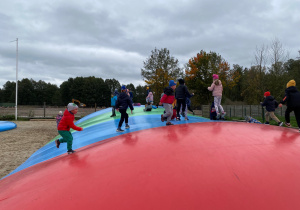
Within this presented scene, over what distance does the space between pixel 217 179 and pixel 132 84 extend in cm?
8961

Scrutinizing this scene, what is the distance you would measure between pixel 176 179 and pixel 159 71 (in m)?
25.3

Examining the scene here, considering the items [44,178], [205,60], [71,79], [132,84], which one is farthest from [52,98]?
[44,178]

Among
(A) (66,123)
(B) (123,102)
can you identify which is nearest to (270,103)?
(B) (123,102)

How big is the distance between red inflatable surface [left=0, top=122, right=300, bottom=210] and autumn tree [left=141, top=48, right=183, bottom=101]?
23.9m

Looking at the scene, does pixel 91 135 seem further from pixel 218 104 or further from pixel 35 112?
pixel 35 112

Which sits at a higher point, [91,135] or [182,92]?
[182,92]

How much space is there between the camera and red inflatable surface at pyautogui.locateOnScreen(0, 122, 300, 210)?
1.77m

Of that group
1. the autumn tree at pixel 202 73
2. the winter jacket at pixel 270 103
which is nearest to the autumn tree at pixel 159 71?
the autumn tree at pixel 202 73

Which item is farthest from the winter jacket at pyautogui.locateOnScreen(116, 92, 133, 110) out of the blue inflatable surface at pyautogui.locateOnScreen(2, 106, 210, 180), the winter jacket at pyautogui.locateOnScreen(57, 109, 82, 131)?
the winter jacket at pyautogui.locateOnScreen(57, 109, 82, 131)

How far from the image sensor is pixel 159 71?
2675 cm

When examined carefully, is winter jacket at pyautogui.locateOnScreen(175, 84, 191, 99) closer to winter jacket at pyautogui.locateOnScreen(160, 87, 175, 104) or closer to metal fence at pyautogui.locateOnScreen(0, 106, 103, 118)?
winter jacket at pyautogui.locateOnScreen(160, 87, 175, 104)

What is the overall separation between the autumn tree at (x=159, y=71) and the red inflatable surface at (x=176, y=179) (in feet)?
78.4

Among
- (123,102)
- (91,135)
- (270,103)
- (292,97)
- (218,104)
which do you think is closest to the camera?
(292,97)

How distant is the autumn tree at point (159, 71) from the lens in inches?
1049
